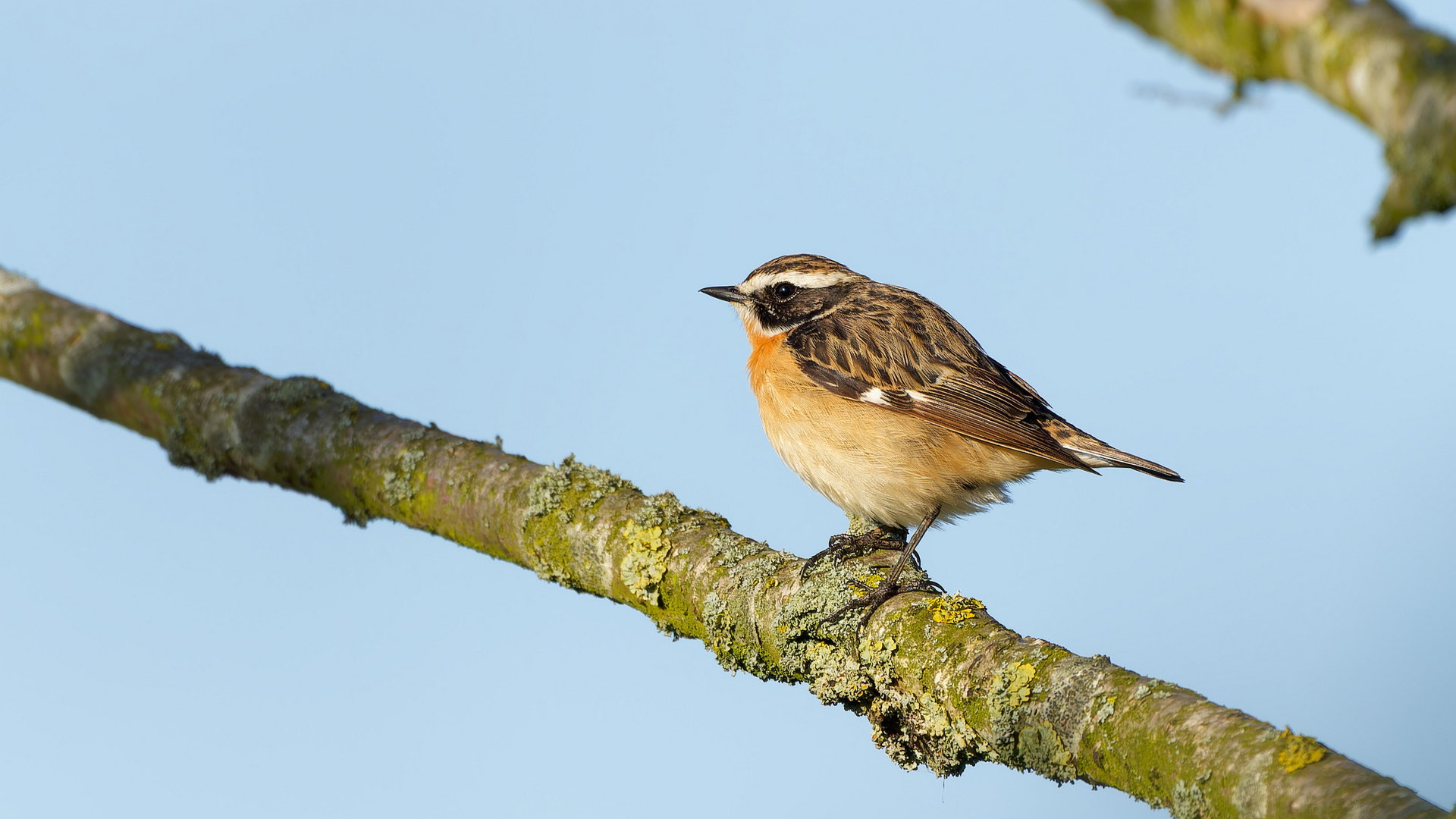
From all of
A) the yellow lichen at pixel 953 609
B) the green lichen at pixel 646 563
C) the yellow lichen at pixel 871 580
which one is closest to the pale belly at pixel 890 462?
the yellow lichen at pixel 871 580

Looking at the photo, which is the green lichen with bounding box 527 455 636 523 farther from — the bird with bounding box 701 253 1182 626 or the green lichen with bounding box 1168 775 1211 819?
the green lichen with bounding box 1168 775 1211 819

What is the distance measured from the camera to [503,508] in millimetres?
5617

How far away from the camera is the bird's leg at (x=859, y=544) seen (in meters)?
5.34

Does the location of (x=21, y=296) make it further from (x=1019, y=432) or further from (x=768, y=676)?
(x=1019, y=432)

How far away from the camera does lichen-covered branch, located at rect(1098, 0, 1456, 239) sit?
6.93ft

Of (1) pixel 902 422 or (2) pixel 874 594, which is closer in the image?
(2) pixel 874 594

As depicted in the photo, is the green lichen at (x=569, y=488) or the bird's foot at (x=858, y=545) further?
A: the green lichen at (x=569, y=488)

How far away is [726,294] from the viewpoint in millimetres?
7773

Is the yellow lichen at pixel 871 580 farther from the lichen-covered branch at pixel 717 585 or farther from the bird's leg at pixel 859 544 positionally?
the bird's leg at pixel 859 544

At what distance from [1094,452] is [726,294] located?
9.33 ft

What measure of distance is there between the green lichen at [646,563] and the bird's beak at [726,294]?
2.90 m

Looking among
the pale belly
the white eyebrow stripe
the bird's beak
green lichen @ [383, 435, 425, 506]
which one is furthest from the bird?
green lichen @ [383, 435, 425, 506]

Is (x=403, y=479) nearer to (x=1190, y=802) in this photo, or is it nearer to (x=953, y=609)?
(x=953, y=609)

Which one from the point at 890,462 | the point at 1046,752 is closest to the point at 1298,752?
the point at 1046,752
